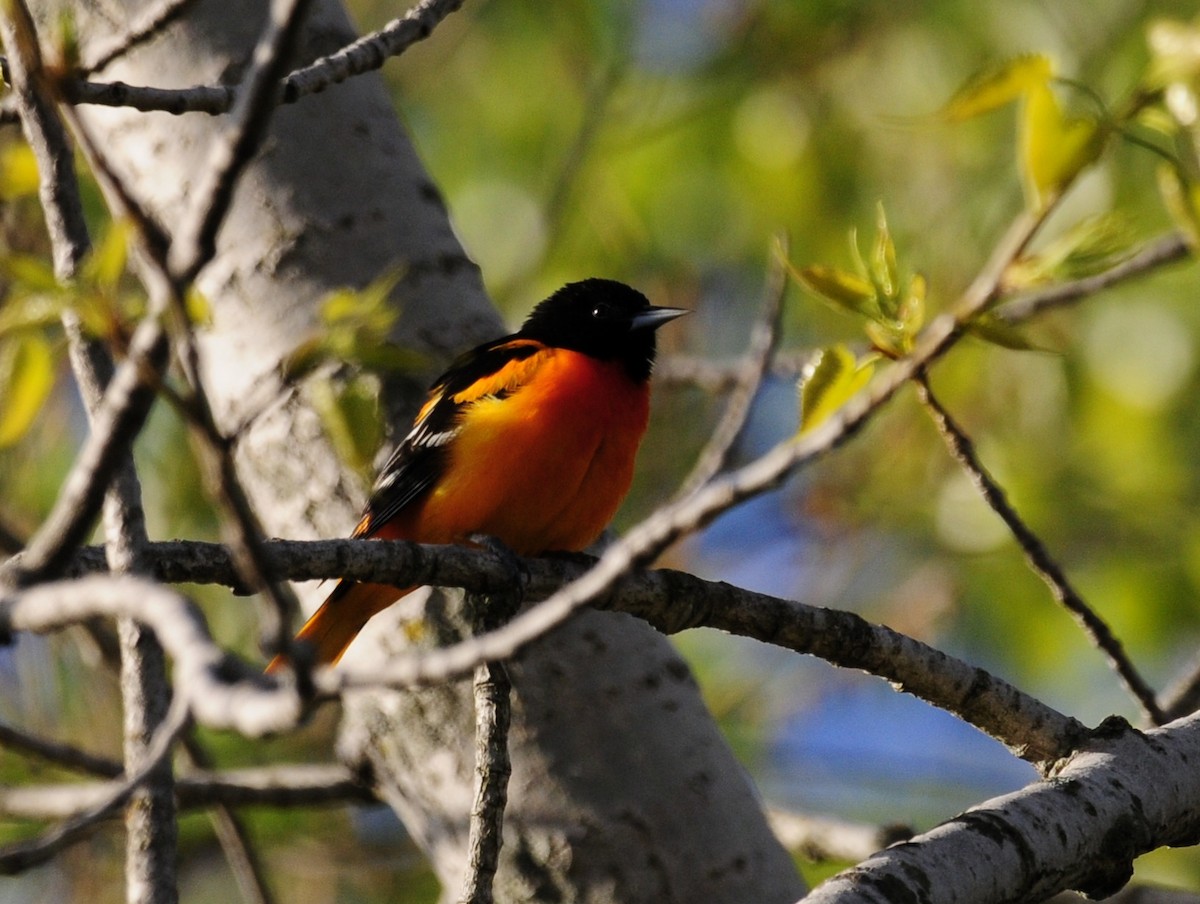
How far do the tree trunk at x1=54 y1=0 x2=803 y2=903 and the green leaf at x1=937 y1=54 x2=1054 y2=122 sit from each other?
1.72 metres

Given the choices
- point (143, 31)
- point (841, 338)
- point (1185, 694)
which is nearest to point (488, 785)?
point (143, 31)

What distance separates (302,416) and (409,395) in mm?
329

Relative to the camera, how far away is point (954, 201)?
6.59 m

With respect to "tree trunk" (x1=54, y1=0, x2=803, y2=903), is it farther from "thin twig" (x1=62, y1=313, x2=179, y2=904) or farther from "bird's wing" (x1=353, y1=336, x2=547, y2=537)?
"thin twig" (x1=62, y1=313, x2=179, y2=904)

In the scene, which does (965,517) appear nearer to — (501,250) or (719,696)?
(719,696)

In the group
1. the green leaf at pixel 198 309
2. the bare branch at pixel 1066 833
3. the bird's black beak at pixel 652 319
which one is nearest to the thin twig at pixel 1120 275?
the bare branch at pixel 1066 833

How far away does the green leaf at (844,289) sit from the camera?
69.9 inches

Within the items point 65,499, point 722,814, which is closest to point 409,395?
point 722,814

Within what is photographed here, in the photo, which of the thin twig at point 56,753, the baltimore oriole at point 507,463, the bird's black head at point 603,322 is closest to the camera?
the thin twig at point 56,753

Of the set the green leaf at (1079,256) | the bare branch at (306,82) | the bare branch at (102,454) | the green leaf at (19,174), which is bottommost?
the green leaf at (1079,256)

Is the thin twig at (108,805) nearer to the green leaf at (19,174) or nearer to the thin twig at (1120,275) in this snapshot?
the green leaf at (19,174)

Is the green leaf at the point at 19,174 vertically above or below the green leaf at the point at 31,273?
above

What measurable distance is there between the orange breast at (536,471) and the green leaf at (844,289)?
89.9 inches

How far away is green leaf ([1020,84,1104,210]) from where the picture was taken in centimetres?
141
